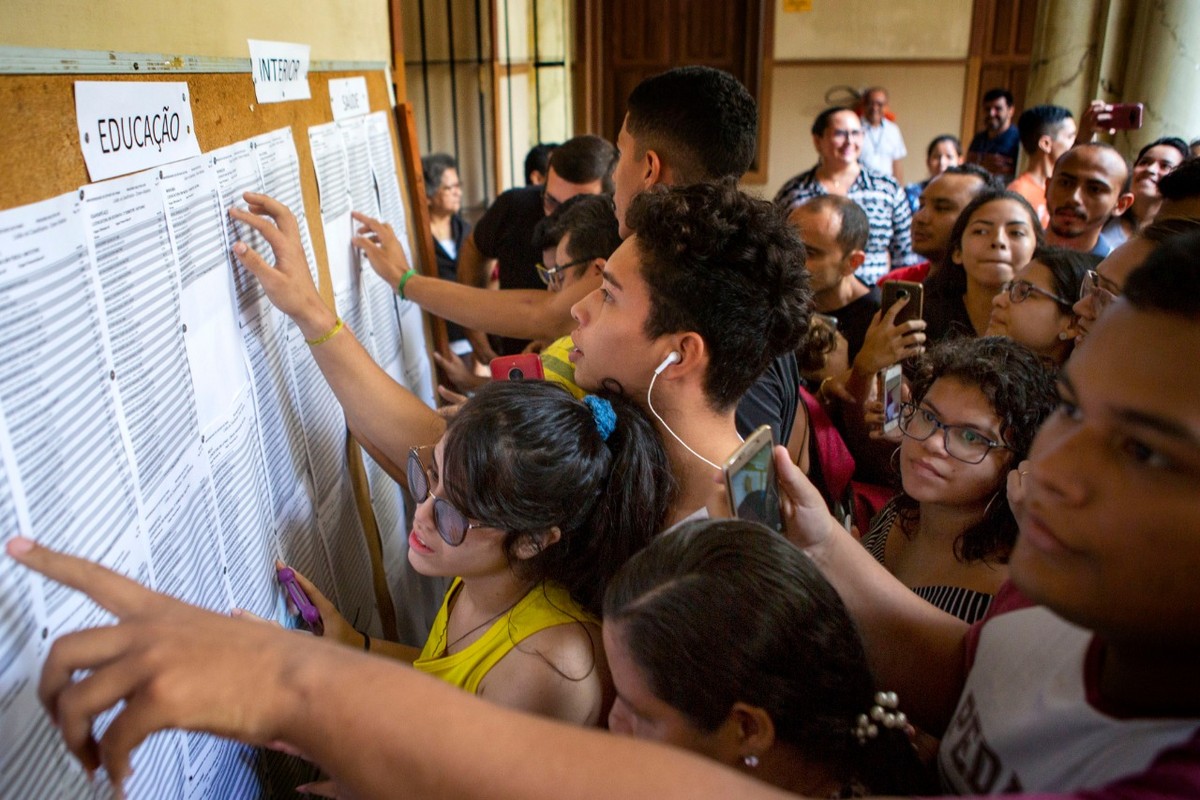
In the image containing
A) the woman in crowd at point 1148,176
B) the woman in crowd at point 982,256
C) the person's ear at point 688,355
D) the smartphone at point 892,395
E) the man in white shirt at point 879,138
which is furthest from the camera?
the man in white shirt at point 879,138

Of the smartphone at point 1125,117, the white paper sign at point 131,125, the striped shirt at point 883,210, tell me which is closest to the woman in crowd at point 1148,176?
the smartphone at point 1125,117

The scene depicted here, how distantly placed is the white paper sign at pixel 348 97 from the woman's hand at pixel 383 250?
216 mm

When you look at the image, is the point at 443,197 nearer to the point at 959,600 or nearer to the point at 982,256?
the point at 982,256

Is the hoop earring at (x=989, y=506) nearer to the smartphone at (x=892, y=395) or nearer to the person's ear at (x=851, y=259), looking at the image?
the smartphone at (x=892, y=395)

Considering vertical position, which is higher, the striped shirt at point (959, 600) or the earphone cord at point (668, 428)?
the earphone cord at point (668, 428)

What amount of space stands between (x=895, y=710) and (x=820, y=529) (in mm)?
277

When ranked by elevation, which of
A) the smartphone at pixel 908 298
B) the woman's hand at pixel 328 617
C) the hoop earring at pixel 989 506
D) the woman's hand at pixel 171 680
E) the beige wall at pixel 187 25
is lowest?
the woman's hand at pixel 328 617

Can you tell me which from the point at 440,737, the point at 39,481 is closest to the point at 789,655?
the point at 440,737

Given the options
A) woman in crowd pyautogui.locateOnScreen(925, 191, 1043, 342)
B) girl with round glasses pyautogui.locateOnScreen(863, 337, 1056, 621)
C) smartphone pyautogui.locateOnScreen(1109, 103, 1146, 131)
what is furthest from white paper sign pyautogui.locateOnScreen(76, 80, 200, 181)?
smartphone pyautogui.locateOnScreen(1109, 103, 1146, 131)

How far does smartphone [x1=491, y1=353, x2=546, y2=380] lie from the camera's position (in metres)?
1.56

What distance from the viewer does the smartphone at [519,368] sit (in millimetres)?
1562

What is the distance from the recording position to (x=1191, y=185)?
199 cm

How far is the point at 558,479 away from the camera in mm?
1207

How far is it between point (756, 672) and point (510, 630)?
0.47m
